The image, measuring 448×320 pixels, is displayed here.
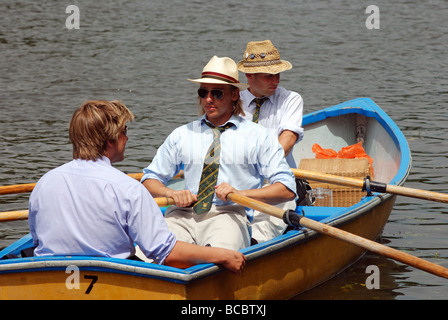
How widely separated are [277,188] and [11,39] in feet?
60.7

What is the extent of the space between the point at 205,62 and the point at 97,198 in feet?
50.9

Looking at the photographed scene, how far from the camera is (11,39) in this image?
23.4 meters

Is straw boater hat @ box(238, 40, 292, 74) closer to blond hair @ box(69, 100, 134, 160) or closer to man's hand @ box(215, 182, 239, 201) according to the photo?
man's hand @ box(215, 182, 239, 201)

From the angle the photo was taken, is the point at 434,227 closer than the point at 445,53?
Yes

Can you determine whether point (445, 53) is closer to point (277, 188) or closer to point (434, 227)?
point (434, 227)

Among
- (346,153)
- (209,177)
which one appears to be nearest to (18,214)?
(209,177)

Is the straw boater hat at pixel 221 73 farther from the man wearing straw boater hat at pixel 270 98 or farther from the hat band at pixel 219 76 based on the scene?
the man wearing straw boater hat at pixel 270 98

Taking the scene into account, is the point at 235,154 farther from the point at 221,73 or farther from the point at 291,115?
the point at 291,115

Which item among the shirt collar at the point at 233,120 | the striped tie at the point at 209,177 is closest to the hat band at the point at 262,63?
the shirt collar at the point at 233,120

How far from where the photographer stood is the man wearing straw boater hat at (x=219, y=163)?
21.1 ft
